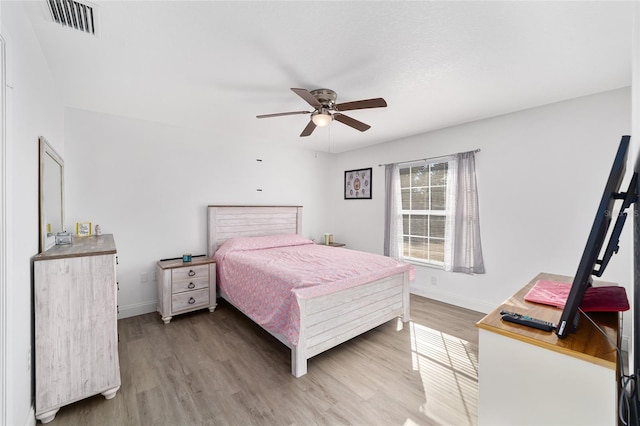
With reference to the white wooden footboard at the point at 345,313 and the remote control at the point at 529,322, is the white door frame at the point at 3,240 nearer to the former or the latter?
the white wooden footboard at the point at 345,313

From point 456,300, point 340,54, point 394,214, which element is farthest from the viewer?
point 394,214

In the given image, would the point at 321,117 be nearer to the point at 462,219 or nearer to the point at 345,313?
the point at 345,313

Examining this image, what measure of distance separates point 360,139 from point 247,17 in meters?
2.97

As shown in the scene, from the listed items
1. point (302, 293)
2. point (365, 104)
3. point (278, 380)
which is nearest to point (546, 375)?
point (302, 293)

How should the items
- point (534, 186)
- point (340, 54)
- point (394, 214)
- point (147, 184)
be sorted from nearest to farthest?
point (340, 54), point (534, 186), point (147, 184), point (394, 214)

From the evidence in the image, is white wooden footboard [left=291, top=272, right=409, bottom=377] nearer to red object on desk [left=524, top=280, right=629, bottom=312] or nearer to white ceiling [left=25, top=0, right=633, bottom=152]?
red object on desk [left=524, top=280, right=629, bottom=312]

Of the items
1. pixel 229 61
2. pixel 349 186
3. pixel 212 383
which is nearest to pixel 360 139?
pixel 349 186

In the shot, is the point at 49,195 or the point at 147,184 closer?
the point at 49,195

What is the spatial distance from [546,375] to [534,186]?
2669 mm

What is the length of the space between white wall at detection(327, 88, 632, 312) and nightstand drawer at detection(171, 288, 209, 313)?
10.2 ft

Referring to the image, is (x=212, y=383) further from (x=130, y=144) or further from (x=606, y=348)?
(x=130, y=144)

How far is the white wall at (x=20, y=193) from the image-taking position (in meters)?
1.31

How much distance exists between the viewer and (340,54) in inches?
77.1

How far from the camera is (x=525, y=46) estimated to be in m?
1.86
